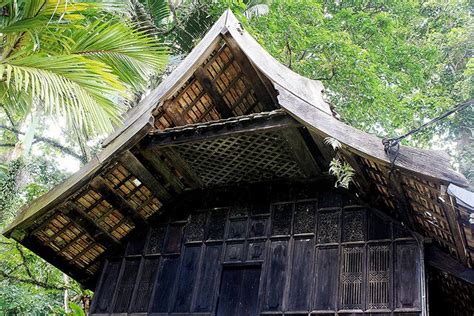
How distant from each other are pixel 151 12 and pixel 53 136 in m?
7.43

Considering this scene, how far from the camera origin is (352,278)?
4.75 metres

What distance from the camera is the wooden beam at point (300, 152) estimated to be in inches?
197

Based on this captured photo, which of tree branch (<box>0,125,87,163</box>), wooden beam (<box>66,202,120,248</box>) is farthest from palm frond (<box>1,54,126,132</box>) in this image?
Answer: tree branch (<box>0,125,87,163</box>)

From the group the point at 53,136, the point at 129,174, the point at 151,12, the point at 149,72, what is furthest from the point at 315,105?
the point at 53,136

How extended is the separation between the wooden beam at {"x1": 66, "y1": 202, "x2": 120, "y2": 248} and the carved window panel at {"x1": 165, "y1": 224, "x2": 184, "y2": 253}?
77 cm

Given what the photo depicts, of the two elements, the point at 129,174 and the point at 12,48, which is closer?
the point at 12,48

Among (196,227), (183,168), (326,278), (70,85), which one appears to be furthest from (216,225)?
(70,85)

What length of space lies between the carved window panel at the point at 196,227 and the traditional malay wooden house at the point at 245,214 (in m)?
0.02

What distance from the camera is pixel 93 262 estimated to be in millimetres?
6582

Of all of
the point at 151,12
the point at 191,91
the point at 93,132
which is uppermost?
the point at 151,12

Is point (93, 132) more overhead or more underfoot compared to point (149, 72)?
more underfoot

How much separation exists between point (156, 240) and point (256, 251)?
145 cm

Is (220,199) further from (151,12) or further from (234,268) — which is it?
(151,12)

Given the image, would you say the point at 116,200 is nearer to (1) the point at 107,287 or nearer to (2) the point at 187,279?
(1) the point at 107,287
